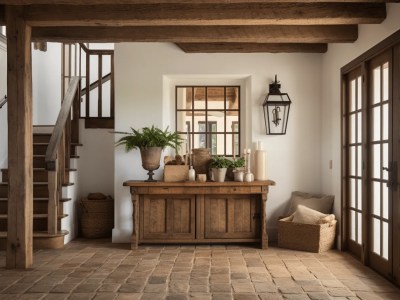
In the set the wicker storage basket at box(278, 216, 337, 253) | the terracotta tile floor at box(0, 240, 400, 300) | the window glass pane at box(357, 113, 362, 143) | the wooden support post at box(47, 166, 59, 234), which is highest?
the window glass pane at box(357, 113, 362, 143)

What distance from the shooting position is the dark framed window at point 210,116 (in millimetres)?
6414

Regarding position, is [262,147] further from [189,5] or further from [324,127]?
[189,5]

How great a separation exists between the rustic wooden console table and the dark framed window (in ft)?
3.25

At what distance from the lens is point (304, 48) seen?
592cm

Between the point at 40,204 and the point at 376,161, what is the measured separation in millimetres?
4117

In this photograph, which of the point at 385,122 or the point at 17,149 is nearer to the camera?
the point at 385,122

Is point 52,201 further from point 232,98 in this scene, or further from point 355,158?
point 355,158

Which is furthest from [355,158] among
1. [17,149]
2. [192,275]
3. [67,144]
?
[67,144]

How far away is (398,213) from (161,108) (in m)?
3.28

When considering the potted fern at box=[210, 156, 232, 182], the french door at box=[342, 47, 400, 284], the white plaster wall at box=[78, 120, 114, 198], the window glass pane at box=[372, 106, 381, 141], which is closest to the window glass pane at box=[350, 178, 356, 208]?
the french door at box=[342, 47, 400, 284]

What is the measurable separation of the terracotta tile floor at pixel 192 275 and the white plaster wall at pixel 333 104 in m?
0.96

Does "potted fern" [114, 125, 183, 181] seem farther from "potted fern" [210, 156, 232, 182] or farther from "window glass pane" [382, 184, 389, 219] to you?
"window glass pane" [382, 184, 389, 219]

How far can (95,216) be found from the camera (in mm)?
6352

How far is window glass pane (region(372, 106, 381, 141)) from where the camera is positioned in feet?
14.6
